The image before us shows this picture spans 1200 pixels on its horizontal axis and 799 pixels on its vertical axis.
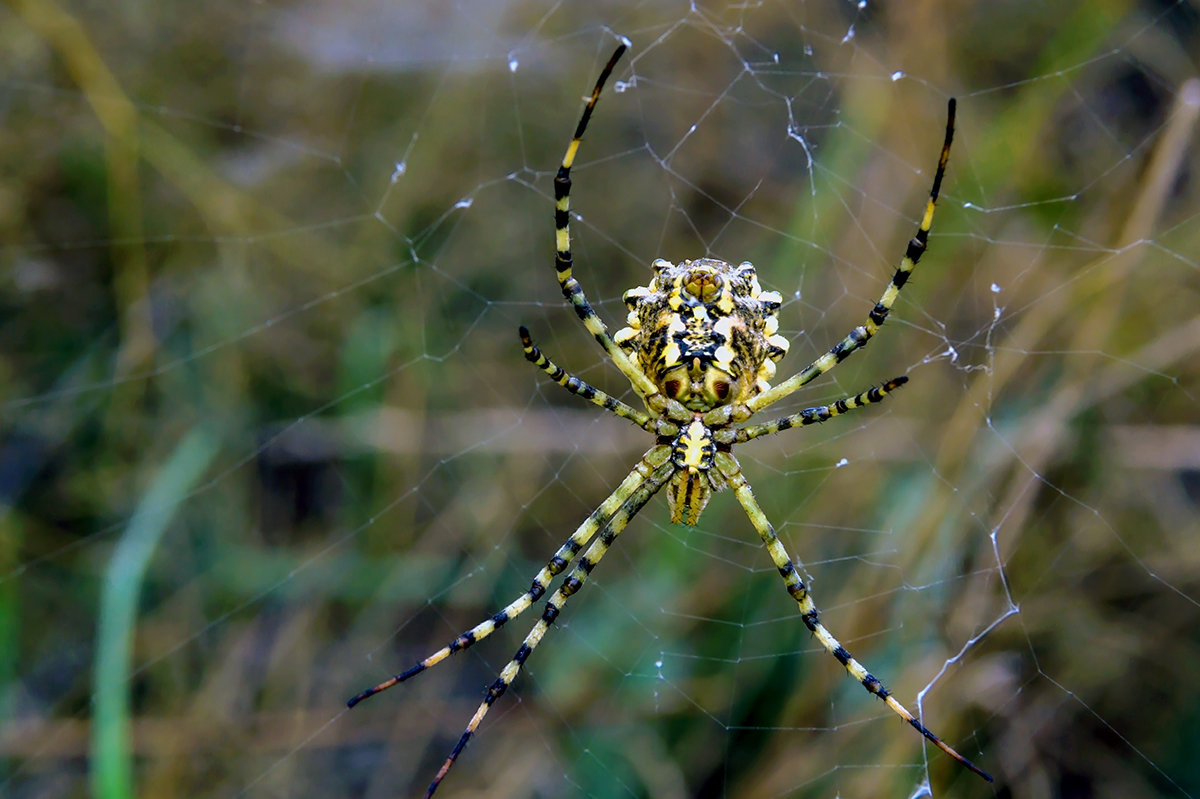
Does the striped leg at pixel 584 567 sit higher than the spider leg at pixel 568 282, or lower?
lower

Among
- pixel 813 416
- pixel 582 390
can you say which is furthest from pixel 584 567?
pixel 813 416

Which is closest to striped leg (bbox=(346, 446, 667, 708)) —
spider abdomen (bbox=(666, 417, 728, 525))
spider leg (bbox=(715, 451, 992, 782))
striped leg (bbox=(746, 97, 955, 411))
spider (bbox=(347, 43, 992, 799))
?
spider (bbox=(347, 43, 992, 799))

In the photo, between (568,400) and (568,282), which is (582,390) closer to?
(568,282)

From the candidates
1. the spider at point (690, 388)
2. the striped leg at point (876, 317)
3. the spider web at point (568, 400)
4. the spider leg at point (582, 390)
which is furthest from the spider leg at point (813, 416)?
the spider web at point (568, 400)

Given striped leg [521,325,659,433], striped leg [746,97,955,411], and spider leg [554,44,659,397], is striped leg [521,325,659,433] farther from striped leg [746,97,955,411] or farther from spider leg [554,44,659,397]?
striped leg [746,97,955,411]

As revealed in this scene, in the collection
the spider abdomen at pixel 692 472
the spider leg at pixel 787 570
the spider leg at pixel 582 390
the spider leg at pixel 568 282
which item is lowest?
the spider leg at pixel 787 570

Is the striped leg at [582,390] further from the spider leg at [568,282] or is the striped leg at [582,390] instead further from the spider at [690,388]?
the spider leg at [568,282]

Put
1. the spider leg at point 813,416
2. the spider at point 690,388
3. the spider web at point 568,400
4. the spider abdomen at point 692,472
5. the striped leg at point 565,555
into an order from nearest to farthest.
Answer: the spider leg at point 813,416, the spider at point 690,388, the spider abdomen at point 692,472, the striped leg at point 565,555, the spider web at point 568,400
